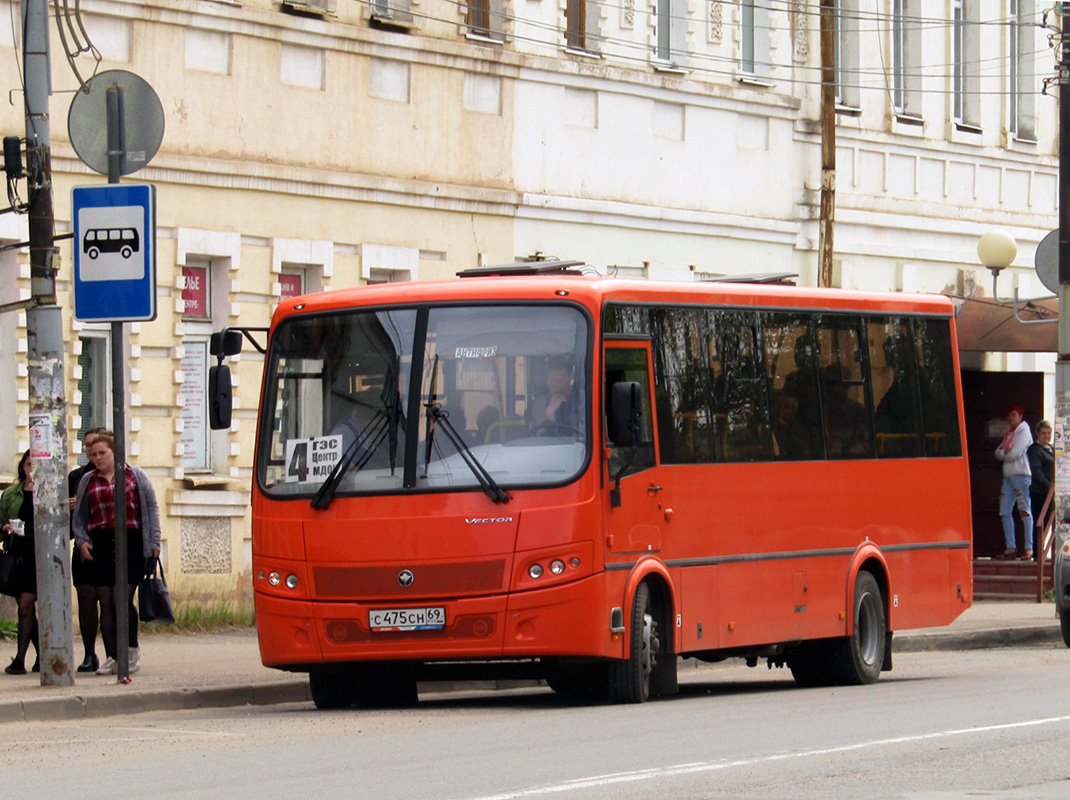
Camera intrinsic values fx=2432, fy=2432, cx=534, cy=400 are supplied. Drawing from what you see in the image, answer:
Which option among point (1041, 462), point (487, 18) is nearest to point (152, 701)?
point (487, 18)

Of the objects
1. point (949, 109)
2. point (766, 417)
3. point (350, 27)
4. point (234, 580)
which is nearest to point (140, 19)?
point (350, 27)

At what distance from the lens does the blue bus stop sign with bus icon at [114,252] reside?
52.7ft

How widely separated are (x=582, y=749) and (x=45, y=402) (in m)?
5.36

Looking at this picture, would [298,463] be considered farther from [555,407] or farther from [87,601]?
[87,601]

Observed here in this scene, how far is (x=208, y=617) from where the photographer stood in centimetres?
2230

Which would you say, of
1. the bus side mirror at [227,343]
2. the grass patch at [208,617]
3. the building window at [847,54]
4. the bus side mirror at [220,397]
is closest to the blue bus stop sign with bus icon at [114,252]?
the bus side mirror at [227,343]

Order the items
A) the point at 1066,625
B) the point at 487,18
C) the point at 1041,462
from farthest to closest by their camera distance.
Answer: the point at 1041,462 → the point at 487,18 → the point at 1066,625

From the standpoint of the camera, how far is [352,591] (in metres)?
14.9

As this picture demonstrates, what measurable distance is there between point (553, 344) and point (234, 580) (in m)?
9.10

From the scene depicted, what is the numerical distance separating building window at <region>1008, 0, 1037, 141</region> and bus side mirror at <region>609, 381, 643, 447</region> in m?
22.3

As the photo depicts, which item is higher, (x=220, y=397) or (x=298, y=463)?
(x=220, y=397)

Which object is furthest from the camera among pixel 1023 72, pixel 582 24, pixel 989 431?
pixel 1023 72

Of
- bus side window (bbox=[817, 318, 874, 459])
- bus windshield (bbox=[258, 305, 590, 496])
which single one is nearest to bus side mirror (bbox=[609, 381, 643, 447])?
bus windshield (bbox=[258, 305, 590, 496])

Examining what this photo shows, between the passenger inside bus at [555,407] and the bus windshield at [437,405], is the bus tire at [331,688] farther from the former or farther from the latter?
the passenger inside bus at [555,407]
